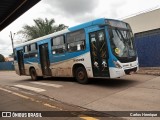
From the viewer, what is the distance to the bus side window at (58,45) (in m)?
12.6

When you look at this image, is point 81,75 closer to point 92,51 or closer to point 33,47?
point 92,51

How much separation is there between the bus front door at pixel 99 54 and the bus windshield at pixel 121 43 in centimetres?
40

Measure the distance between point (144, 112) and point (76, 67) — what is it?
6.16m

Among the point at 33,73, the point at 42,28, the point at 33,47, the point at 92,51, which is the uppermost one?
the point at 42,28

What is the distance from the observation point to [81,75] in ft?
37.8

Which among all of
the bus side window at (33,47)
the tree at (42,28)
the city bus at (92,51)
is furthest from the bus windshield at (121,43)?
the tree at (42,28)

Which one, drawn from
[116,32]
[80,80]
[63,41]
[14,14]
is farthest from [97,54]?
[14,14]

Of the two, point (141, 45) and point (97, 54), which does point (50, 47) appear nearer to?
point (97, 54)

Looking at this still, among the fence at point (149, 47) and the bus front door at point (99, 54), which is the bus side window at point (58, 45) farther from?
the fence at point (149, 47)

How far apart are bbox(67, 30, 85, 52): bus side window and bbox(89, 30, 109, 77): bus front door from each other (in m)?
0.66

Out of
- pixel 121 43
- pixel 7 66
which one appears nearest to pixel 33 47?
pixel 121 43

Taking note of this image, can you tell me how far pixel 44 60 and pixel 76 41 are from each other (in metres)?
3.84

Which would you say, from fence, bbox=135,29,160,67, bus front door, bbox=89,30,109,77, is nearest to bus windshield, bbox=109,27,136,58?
bus front door, bbox=89,30,109,77

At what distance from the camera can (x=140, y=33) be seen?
15.9 metres
